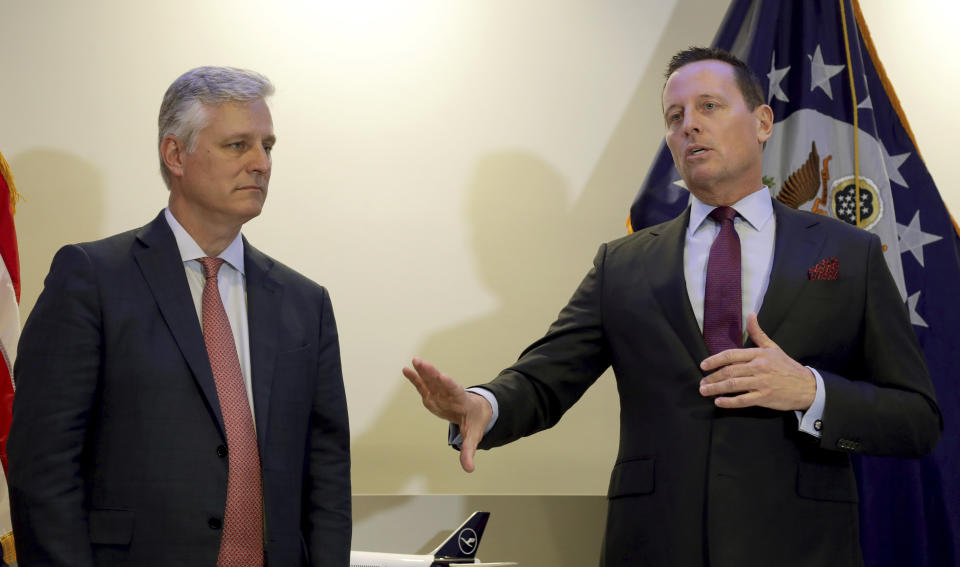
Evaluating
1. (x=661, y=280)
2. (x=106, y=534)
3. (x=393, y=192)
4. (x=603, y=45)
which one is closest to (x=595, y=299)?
(x=661, y=280)

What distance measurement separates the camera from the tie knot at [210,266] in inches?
79.0

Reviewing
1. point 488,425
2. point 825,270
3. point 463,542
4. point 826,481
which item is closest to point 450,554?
point 463,542

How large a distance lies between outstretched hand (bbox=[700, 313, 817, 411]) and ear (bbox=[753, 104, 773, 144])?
68cm

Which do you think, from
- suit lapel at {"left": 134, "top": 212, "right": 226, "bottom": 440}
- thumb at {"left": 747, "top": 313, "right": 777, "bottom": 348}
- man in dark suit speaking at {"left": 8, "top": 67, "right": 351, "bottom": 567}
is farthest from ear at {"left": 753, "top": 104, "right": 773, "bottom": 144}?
suit lapel at {"left": 134, "top": 212, "right": 226, "bottom": 440}

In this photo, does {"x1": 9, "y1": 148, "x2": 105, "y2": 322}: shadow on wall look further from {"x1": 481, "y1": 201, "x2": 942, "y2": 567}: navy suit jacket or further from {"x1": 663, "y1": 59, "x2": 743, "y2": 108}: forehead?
{"x1": 663, "y1": 59, "x2": 743, "y2": 108}: forehead

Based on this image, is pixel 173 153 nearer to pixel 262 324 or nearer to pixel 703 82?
pixel 262 324

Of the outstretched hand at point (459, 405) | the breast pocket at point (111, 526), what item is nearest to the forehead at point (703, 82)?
the outstretched hand at point (459, 405)

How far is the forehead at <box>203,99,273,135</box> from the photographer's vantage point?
6.86 feet

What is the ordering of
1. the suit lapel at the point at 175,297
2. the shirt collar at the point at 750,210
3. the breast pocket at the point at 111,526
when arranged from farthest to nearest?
the shirt collar at the point at 750,210 < the suit lapel at the point at 175,297 < the breast pocket at the point at 111,526

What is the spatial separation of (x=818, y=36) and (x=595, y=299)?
1521mm

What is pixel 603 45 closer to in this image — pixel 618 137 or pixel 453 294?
pixel 618 137

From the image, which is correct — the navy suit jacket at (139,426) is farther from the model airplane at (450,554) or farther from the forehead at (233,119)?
the model airplane at (450,554)

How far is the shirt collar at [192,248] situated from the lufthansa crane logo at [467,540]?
1327 millimetres

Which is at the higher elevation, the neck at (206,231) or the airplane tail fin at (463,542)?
the neck at (206,231)
